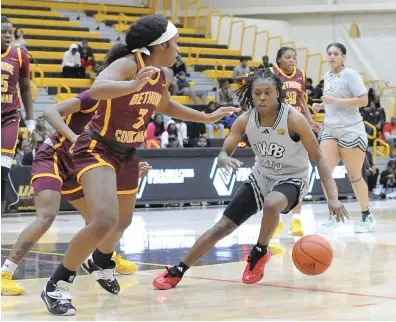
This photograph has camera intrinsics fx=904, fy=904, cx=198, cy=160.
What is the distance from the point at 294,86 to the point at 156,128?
29.5 ft

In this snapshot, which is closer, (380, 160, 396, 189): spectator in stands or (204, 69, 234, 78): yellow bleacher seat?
(380, 160, 396, 189): spectator in stands

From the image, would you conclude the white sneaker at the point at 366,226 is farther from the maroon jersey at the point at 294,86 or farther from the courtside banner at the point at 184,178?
the courtside banner at the point at 184,178

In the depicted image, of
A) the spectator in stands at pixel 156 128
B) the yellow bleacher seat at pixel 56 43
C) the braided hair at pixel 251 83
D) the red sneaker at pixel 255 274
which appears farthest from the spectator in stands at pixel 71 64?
the red sneaker at pixel 255 274

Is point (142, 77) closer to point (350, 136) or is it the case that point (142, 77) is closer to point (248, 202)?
point (248, 202)

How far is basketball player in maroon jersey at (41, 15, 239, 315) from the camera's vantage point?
5.63 metres

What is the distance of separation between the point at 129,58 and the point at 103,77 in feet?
1.14

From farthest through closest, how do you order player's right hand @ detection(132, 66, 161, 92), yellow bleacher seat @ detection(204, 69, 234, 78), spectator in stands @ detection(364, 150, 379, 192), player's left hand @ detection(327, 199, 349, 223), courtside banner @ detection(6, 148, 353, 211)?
1. yellow bleacher seat @ detection(204, 69, 234, 78)
2. spectator in stands @ detection(364, 150, 379, 192)
3. courtside banner @ detection(6, 148, 353, 211)
4. player's left hand @ detection(327, 199, 349, 223)
5. player's right hand @ detection(132, 66, 161, 92)

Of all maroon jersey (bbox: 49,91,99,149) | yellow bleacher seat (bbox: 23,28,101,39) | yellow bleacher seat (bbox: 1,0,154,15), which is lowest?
yellow bleacher seat (bbox: 23,28,101,39)

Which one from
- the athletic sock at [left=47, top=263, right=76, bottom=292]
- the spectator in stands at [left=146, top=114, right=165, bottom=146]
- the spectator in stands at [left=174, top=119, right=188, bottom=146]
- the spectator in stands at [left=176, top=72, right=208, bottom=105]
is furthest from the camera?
the spectator in stands at [left=176, top=72, right=208, bottom=105]

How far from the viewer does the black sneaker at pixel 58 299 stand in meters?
5.56

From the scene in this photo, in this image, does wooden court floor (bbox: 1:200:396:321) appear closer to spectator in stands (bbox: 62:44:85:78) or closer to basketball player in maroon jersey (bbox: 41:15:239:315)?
basketball player in maroon jersey (bbox: 41:15:239:315)

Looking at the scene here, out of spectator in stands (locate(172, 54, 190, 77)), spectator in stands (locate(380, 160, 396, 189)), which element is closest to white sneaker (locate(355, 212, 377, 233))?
spectator in stands (locate(380, 160, 396, 189))

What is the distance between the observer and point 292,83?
1073 cm

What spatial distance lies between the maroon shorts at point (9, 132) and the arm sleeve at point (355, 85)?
15.2 ft
